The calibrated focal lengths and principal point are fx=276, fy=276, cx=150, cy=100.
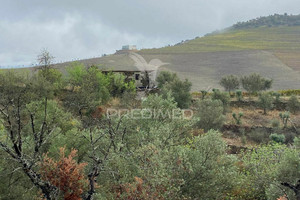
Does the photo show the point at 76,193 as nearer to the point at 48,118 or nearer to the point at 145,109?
the point at 145,109

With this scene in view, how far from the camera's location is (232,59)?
3344 inches

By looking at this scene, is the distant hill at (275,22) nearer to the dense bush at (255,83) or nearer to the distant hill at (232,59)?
the distant hill at (232,59)

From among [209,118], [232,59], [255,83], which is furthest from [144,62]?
[209,118]

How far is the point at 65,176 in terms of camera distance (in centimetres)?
1214

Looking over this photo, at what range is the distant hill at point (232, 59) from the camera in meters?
69.9

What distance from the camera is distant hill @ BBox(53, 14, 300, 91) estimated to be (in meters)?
69.9

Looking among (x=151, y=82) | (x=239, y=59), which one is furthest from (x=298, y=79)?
(x=151, y=82)

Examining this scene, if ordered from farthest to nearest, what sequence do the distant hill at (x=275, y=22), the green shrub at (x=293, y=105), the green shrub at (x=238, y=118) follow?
the distant hill at (x=275, y=22) < the green shrub at (x=293, y=105) < the green shrub at (x=238, y=118)

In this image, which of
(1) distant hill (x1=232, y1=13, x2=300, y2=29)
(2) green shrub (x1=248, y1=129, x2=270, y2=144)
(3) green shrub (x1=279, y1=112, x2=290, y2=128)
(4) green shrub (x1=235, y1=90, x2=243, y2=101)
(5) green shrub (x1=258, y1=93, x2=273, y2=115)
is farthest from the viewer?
(1) distant hill (x1=232, y1=13, x2=300, y2=29)

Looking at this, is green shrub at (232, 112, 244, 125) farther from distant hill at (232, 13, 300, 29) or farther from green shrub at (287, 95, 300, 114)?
distant hill at (232, 13, 300, 29)

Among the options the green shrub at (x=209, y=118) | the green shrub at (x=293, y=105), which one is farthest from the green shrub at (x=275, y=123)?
the green shrub at (x=209, y=118)

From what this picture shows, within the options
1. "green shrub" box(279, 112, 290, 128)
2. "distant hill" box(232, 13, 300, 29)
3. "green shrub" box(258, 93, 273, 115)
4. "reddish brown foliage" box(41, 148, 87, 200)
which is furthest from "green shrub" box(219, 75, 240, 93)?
"distant hill" box(232, 13, 300, 29)

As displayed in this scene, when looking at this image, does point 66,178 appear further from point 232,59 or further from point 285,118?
point 232,59

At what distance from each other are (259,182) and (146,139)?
6.64 m
